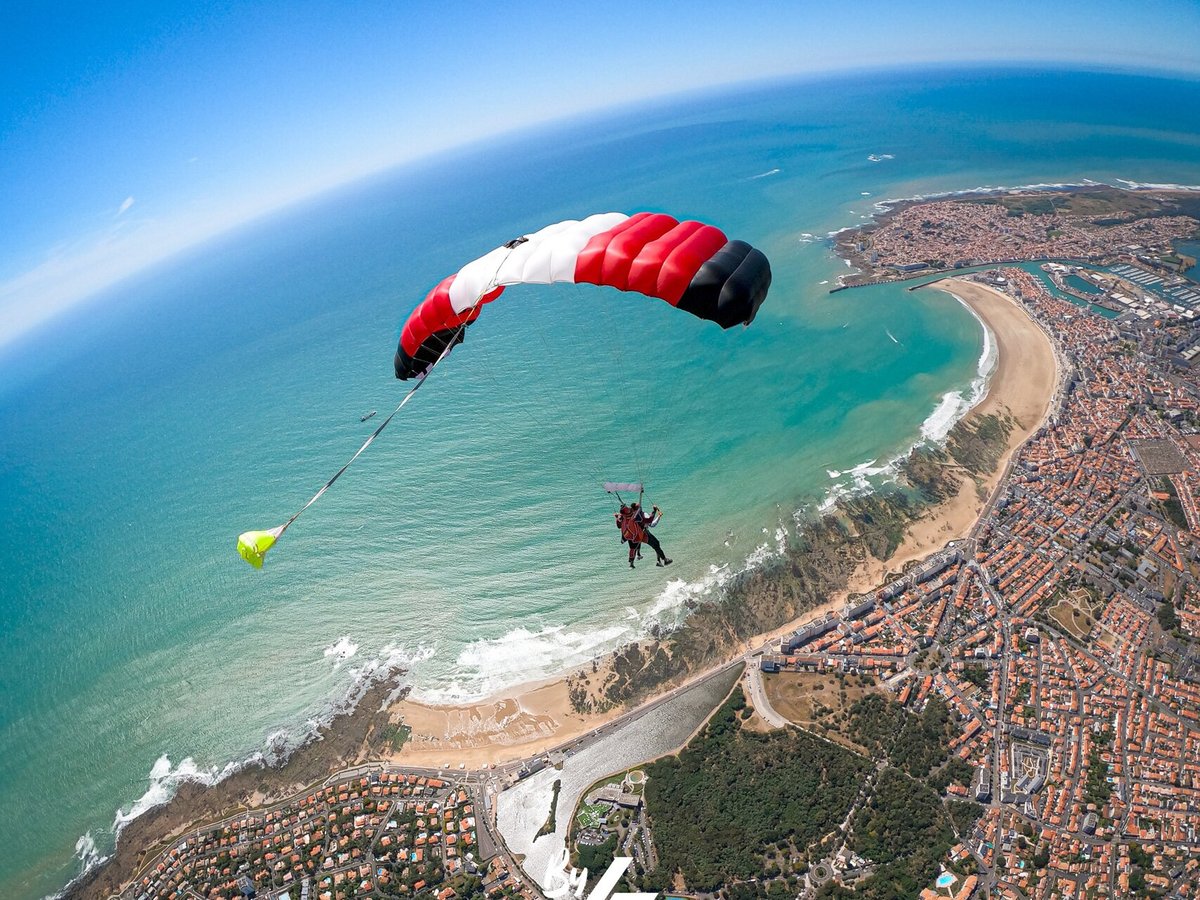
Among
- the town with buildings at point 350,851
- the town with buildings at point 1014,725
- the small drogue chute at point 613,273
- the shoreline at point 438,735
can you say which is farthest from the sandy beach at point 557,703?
the small drogue chute at point 613,273

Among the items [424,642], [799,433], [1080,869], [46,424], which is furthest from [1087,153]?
[46,424]

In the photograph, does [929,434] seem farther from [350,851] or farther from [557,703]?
[350,851]

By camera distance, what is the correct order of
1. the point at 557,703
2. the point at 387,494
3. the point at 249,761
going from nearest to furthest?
1. the point at 249,761
2. the point at 557,703
3. the point at 387,494

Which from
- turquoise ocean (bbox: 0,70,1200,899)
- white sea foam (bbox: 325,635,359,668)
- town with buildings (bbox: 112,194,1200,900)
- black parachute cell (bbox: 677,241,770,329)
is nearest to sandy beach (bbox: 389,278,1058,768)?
town with buildings (bbox: 112,194,1200,900)

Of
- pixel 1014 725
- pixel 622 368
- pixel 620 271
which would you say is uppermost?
pixel 620 271

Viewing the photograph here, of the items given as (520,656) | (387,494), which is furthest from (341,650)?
(387,494)

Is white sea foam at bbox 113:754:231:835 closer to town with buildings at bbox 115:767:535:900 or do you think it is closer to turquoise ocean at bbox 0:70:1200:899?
turquoise ocean at bbox 0:70:1200:899
